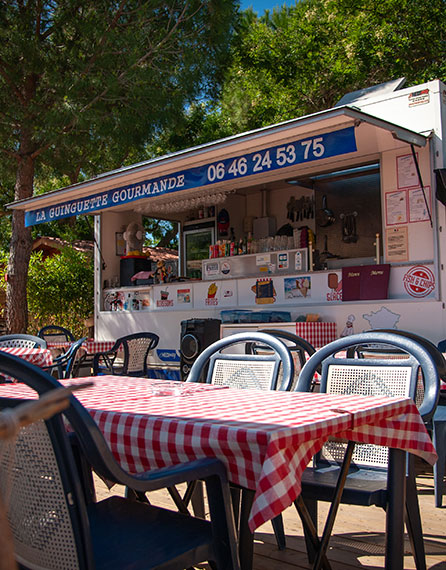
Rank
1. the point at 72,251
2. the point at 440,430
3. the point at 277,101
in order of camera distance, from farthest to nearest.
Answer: the point at 277,101, the point at 72,251, the point at 440,430

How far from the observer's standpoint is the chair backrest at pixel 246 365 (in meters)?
2.64

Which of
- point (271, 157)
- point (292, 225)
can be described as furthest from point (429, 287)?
point (292, 225)

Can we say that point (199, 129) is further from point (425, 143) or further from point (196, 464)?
point (196, 464)

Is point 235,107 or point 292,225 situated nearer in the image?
point 292,225

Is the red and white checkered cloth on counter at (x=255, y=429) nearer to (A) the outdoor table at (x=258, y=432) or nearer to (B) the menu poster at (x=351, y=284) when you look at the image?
(A) the outdoor table at (x=258, y=432)

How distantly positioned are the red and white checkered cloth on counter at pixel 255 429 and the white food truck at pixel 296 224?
4252 millimetres

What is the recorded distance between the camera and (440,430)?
3041 millimetres

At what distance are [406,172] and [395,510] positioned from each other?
18.2ft

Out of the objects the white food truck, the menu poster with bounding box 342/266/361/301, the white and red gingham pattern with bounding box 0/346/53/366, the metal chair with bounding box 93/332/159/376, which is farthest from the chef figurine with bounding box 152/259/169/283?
the white and red gingham pattern with bounding box 0/346/53/366

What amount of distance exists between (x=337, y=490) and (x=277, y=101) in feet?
54.0

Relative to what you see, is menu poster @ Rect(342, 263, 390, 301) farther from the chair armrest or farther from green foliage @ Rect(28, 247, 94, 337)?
green foliage @ Rect(28, 247, 94, 337)

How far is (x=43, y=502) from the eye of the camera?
1.30 meters

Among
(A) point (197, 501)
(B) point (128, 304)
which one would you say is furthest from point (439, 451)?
(B) point (128, 304)

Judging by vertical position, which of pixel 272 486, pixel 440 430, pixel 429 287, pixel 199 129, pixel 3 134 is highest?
pixel 199 129
